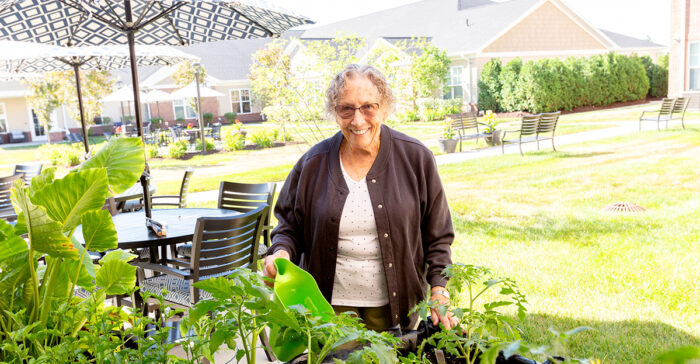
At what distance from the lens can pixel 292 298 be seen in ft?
3.87

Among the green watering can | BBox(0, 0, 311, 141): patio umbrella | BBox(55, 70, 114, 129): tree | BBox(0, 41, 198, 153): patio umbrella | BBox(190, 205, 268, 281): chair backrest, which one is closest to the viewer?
the green watering can

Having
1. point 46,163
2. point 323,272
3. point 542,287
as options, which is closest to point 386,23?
point 46,163

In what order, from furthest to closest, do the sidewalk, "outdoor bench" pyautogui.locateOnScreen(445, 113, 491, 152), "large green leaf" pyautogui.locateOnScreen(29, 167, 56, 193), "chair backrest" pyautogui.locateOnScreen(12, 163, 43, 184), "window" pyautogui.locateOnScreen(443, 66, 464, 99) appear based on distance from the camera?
"window" pyautogui.locateOnScreen(443, 66, 464, 99), "outdoor bench" pyautogui.locateOnScreen(445, 113, 491, 152), the sidewalk, "chair backrest" pyautogui.locateOnScreen(12, 163, 43, 184), "large green leaf" pyautogui.locateOnScreen(29, 167, 56, 193)

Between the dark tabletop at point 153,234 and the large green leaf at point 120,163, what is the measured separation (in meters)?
2.68

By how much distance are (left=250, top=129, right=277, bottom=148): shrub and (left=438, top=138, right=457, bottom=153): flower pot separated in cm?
720

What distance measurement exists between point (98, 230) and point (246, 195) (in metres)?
4.93

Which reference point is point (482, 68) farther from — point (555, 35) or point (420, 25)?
point (420, 25)

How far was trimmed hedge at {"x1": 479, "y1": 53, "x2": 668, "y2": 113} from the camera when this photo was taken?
2675 centimetres

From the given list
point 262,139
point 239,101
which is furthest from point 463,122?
point 239,101

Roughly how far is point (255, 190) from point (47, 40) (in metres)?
3.21

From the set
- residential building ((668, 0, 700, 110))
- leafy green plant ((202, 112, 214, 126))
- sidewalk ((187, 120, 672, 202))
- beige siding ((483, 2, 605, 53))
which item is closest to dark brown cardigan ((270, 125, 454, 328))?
sidewalk ((187, 120, 672, 202))

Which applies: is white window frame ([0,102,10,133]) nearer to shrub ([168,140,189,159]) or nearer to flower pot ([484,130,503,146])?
shrub ([168,140,189,159])

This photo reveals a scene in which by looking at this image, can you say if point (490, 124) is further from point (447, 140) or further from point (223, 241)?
point (223, 241)

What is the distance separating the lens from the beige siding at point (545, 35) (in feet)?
102
